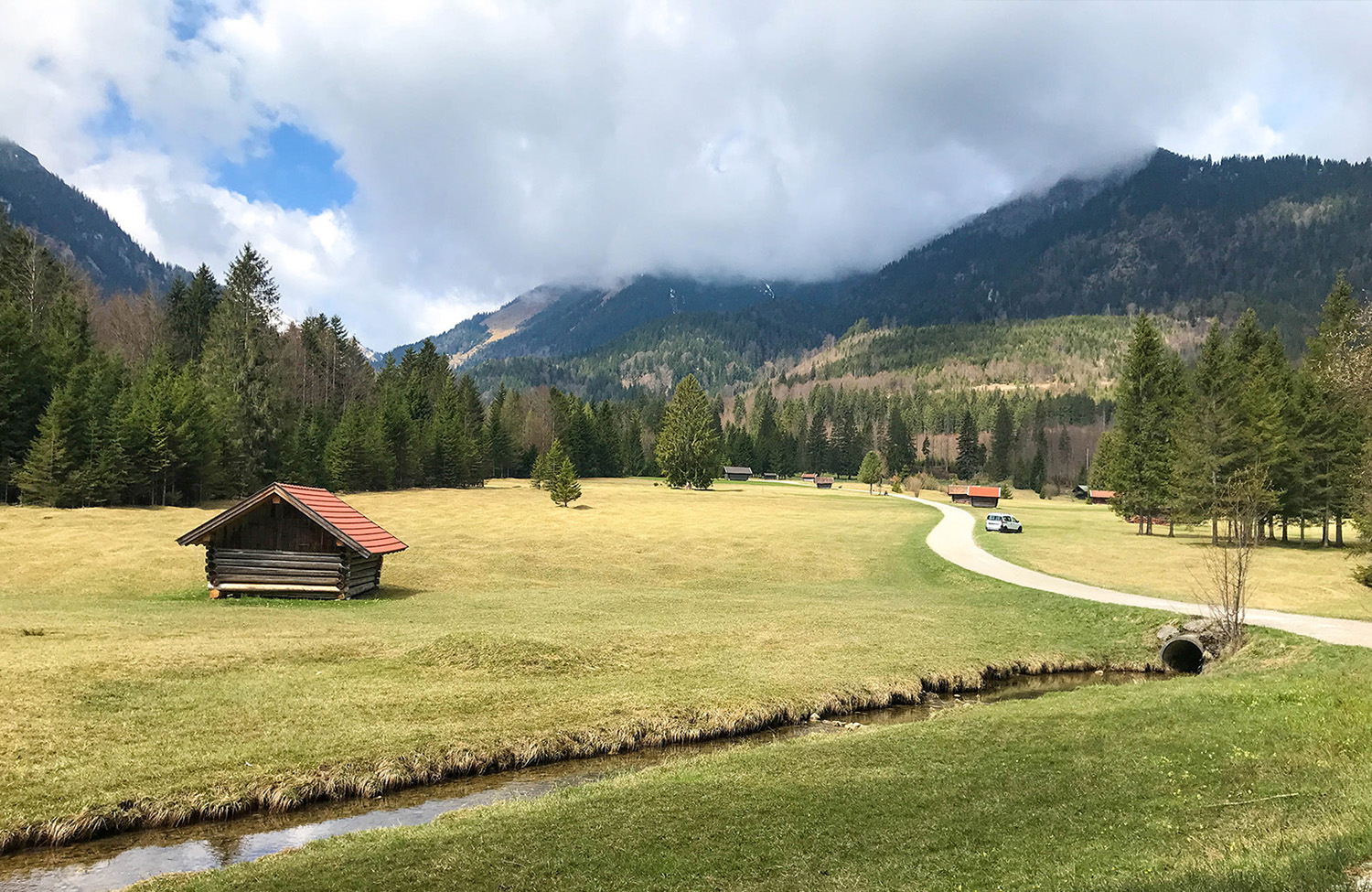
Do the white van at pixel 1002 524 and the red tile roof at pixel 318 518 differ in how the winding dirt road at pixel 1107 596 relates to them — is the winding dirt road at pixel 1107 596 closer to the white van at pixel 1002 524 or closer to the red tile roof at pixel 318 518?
the white van at pixel 1002 524

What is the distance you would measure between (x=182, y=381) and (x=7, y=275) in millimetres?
30509

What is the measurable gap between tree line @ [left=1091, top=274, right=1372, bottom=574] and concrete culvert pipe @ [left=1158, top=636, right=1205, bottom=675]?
89.6ft

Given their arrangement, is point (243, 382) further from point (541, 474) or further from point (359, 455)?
point (541, 474)

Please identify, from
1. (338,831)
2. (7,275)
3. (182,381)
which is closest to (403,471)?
(182,381)

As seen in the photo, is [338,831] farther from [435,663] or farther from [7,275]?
[7,275]

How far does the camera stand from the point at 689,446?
119 meters

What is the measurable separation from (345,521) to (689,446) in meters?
87.3

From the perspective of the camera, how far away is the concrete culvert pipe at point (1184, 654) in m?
25.8

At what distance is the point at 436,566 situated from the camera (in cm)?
4194

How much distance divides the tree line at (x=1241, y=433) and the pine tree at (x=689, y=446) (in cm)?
6141

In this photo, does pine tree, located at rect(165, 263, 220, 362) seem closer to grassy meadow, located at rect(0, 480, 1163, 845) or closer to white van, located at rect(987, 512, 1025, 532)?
grassy meadow, located at rect(0, 480, 1163, 845)

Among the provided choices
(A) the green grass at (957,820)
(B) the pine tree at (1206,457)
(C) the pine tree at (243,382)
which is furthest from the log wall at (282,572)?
(B) the pine tree at (1206,457)

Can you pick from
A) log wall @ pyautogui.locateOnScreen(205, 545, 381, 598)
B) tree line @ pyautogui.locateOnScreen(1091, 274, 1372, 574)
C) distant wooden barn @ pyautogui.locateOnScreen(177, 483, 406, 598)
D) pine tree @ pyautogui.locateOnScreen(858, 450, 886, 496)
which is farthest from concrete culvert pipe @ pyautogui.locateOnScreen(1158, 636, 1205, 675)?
pine tree @ pyautogui.locateOnScreen(858, 450, 886, 496)

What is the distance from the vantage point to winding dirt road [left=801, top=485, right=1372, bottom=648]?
83.0 feet
